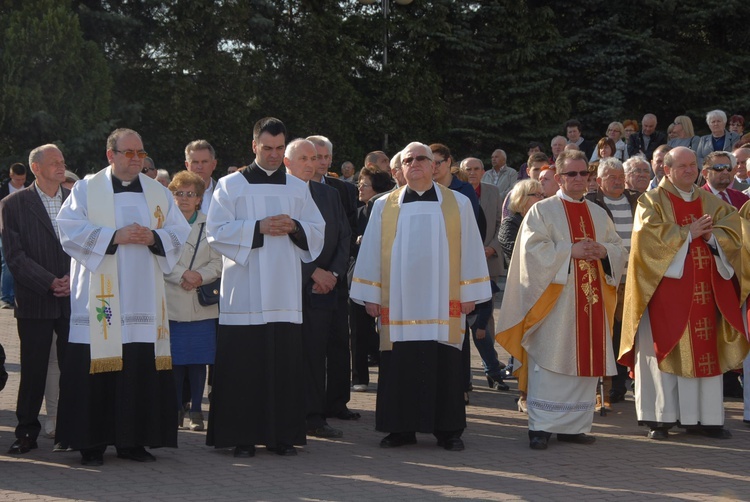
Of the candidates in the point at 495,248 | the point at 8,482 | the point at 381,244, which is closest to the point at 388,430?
the point at 381,244

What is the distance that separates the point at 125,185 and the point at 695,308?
430 cm

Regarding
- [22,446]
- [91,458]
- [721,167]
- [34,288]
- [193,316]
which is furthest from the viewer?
[721,167]

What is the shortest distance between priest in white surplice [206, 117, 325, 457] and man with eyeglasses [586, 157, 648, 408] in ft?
10.7

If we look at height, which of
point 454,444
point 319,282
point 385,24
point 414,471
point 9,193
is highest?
point 385,24

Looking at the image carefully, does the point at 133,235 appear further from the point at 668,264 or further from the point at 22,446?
the point at 668,264

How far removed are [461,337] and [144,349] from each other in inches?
89.2

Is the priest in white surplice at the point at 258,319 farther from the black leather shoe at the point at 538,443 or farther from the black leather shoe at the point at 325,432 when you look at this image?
the black leather shoe at the point at 538,443

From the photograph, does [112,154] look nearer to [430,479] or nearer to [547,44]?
[430,479]

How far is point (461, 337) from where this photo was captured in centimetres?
873

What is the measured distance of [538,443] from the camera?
28.1ft

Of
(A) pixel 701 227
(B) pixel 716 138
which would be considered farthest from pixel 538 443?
(B) pixel 716 138

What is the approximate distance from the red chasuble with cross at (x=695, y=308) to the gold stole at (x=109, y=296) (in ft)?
12.0

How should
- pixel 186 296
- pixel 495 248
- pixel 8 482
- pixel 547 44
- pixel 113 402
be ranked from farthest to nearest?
pixel 547 44 → pixel 495 248 → pixel 186 296 → pixel 113 402 → pixel 8 482

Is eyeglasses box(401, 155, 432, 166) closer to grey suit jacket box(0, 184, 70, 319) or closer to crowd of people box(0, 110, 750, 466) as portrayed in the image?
crowd of people box(0, 110, 750, 466)
